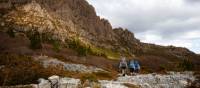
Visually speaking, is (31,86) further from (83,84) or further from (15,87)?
(83,84)

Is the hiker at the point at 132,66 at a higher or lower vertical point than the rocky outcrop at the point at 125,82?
higher

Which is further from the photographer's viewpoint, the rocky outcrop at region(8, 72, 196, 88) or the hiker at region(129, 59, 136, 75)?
the hiker at region(129, 59, 136, 75)

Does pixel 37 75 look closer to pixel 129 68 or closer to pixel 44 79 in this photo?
pixel 44 79

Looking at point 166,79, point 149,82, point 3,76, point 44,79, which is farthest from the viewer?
point 166,79

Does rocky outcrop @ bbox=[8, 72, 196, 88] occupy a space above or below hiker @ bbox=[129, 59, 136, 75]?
below

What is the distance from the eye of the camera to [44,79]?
41.2 meters

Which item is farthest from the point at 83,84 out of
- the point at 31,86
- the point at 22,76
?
the point at 22,76

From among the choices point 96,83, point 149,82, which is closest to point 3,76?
point 96,83

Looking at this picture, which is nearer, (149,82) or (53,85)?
A: (53,85)

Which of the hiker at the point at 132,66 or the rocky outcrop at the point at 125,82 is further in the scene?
the hiker at the point at 132,66

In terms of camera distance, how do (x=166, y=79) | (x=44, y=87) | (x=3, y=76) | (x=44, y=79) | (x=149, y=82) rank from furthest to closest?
1. (x=166, y=79)
2. (x=149, y=82)
3. (x=3, y=76)
4. (x=44, y=79)
5. (x=44, y=87)

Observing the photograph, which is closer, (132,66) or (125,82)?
(125,82)

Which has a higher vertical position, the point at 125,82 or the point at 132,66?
the point at 132,66

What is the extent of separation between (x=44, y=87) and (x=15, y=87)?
2857 millimetres
